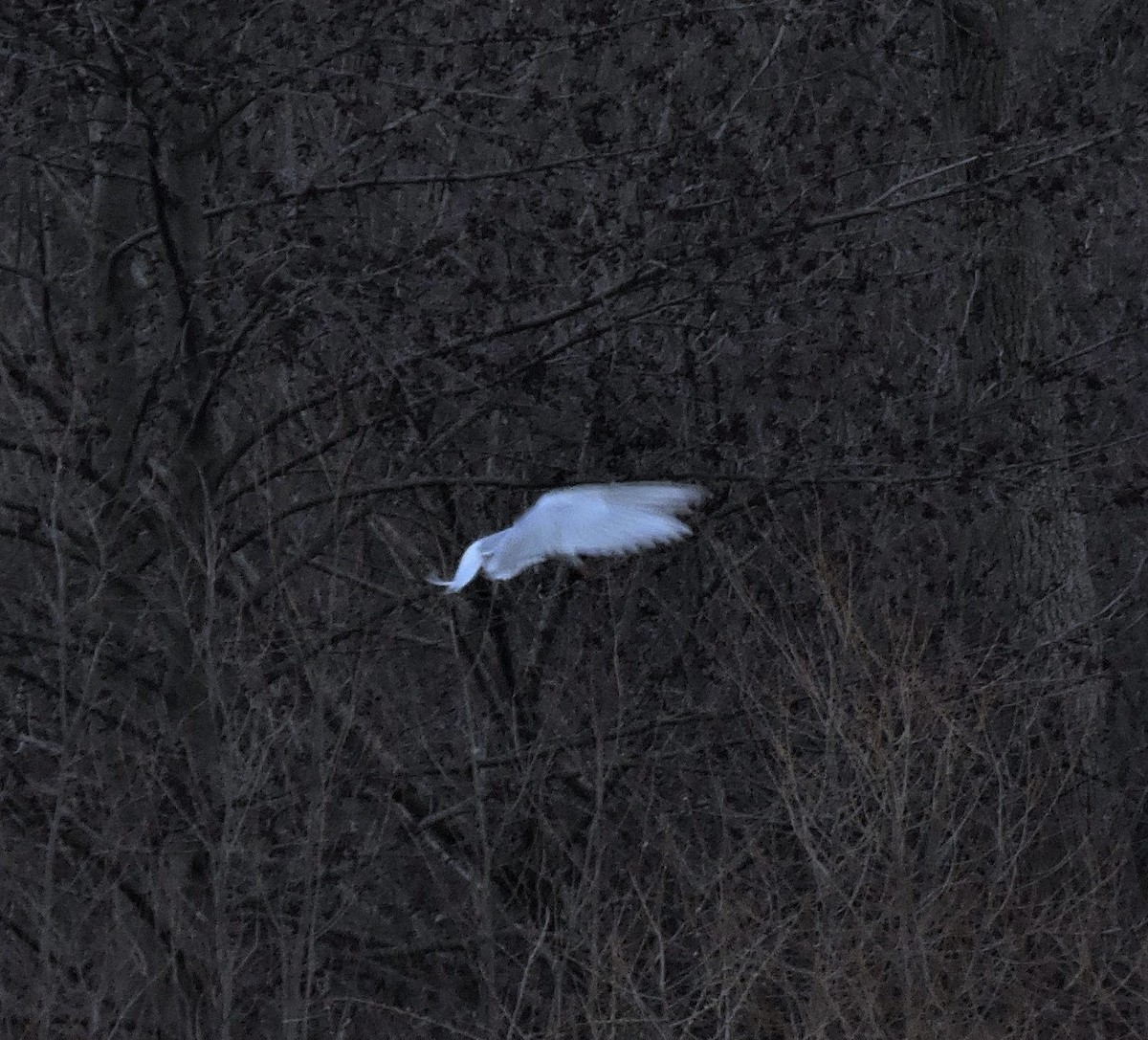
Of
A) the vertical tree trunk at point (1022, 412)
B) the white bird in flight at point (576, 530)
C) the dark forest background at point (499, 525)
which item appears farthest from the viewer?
the vertical tree trunk at point (1022, 412)

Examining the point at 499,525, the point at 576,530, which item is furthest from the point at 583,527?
the point at 499,525

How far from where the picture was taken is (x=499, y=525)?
6.70 meters

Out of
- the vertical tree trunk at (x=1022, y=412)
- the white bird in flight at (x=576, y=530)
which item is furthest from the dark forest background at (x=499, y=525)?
the white bird in flight at (x=576, y=530)

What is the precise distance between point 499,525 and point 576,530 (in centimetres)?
178

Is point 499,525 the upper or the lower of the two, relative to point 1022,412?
lower

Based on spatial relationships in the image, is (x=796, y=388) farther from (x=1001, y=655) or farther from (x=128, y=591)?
(x=128, y=591)

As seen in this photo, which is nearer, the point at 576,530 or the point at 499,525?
the point at 576,530

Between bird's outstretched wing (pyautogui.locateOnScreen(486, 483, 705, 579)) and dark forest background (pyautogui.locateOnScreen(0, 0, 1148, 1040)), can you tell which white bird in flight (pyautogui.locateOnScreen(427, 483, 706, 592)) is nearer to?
bird's outstretched wing (pyautogui.locateOnScreen(486, 483, 705, 579))

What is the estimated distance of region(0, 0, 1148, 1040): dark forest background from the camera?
542cm

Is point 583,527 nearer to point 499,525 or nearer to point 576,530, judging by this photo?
point 576,530

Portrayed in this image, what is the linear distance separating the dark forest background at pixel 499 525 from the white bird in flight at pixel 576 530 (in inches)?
17.6

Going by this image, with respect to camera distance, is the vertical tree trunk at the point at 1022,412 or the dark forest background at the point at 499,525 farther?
the vertical tree trunk at the point at 1022,412

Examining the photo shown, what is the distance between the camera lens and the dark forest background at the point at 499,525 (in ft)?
A: 17.8

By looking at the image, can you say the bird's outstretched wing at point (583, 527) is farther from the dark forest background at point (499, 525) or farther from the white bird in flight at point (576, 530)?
the dark forest background at point (499, 525)
